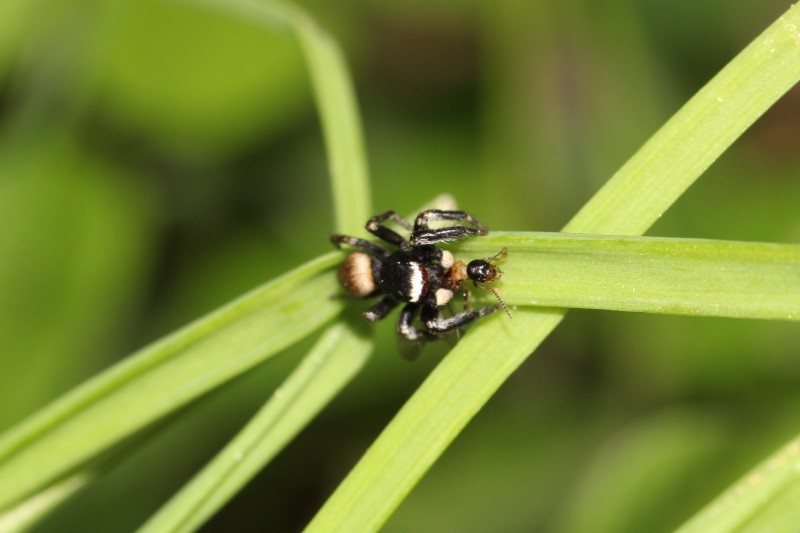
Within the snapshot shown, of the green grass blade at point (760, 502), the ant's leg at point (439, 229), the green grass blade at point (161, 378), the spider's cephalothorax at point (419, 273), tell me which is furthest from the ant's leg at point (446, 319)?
the green grass blade at point (760, 502)

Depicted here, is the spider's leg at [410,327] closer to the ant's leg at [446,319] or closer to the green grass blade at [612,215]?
the ant's leg at [446,319]

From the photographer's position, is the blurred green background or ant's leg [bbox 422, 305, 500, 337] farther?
the blurred green background

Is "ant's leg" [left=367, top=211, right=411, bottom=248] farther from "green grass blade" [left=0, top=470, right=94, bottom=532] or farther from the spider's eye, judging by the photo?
"green grass blade" [left=0, top=470, right=94, bottom=532]

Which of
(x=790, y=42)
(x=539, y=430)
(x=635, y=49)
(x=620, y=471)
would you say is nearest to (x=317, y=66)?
(x=790, y=42)

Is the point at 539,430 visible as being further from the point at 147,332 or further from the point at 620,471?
the point at 147,332

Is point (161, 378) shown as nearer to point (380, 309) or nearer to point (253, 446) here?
point (253, 446)

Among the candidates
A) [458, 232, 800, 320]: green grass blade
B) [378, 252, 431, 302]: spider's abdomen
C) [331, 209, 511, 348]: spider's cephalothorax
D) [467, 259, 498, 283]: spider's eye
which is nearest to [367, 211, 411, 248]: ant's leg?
[331, 209, 511, 348]: spider's cephalothorax
